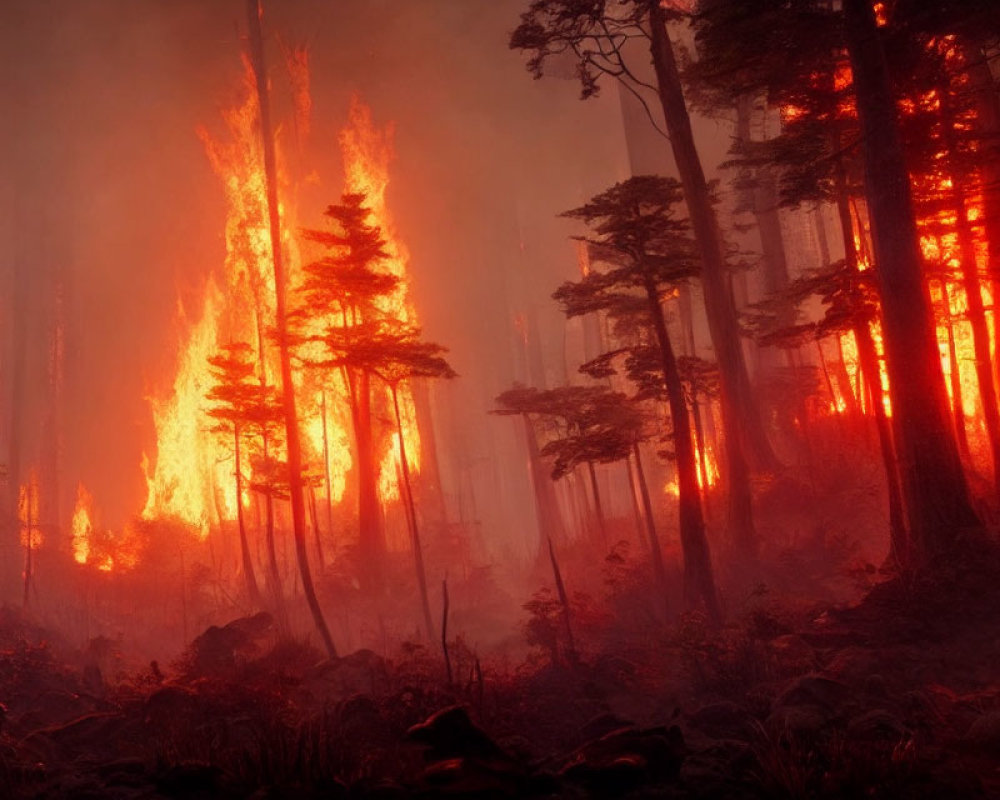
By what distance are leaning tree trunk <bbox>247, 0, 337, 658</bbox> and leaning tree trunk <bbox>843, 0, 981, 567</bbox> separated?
17043 mm

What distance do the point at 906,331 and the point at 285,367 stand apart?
22650 millimetres

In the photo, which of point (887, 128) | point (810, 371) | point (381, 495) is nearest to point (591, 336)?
point (381, 495)

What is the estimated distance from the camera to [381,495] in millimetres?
55938

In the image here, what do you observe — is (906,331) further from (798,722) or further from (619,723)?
(619,723)

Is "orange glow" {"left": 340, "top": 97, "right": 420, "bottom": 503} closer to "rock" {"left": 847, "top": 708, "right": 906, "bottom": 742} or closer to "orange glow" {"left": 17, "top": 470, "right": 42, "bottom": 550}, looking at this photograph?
"orange glow" {"left": 17, "top": 470, "right": 42, "bottom": 550}

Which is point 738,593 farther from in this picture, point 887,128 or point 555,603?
point 887,128

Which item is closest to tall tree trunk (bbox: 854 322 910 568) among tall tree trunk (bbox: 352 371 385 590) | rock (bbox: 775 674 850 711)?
rock (bbox: 775 674 850 711)

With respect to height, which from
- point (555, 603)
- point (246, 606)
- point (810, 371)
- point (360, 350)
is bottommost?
point (246, 606)

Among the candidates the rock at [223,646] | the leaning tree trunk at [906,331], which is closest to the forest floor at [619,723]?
the leaning tree trunk at [906,331]

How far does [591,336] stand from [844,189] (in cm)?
3982

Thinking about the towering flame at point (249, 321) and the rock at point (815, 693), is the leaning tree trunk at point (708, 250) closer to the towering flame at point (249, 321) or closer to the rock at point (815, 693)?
the rock at point (815, 693)

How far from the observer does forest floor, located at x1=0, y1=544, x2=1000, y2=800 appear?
5.85 m

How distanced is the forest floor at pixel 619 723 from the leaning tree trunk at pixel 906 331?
1131 mm

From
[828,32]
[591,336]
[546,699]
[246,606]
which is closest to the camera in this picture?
[546,699]
